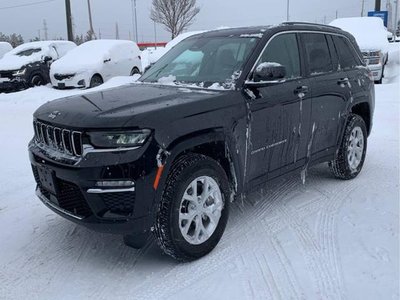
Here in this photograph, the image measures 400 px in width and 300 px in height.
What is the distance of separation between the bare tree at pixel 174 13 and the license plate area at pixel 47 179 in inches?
1209

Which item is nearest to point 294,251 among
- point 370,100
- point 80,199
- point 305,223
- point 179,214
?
point 305,223

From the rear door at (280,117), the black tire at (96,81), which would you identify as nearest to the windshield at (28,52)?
the black tire at (96,81)

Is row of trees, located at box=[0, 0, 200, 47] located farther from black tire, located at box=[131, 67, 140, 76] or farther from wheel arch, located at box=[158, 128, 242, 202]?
wheel arch, located at box=[158, 128, 242, 202]

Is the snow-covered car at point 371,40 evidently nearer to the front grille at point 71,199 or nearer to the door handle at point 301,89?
the door handle at point 301,89

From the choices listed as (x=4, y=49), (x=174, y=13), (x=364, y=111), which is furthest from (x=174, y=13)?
(x=364, y=111)

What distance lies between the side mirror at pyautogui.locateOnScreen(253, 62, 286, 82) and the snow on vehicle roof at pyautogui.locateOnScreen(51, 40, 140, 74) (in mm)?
11071

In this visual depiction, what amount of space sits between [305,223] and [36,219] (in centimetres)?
259

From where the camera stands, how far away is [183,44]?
4.97 m

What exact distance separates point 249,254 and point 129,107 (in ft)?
4.93

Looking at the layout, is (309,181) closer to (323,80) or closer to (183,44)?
(323,80)

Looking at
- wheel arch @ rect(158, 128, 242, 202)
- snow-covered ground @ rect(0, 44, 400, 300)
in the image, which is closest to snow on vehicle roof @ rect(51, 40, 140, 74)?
snow-covered ground @ rect(0, 44, 400, 300)

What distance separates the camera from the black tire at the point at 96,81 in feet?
46.6

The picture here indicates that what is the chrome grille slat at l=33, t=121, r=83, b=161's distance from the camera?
10.5 ft

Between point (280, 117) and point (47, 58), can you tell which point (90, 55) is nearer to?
point (47, 58)
